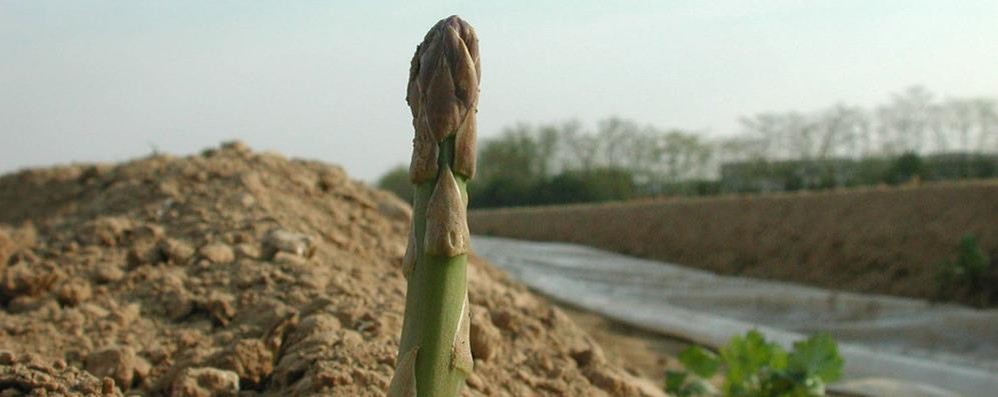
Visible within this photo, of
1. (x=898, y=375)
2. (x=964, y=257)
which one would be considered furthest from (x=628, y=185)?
(x=898, y=375)

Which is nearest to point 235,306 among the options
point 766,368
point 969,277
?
point 766,368

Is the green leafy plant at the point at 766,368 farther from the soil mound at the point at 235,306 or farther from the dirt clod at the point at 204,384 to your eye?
the dirt clod at the point at 204,384

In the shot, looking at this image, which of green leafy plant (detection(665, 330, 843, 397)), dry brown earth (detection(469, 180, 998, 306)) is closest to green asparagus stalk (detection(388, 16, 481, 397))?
green leafy plant (detection(665, 330, 843, 397))

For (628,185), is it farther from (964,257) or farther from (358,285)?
(358,285)

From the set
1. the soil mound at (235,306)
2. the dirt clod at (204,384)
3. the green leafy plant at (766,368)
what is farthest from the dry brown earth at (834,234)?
the dirt clod at (204,384)

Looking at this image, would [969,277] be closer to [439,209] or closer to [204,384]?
[204,384]

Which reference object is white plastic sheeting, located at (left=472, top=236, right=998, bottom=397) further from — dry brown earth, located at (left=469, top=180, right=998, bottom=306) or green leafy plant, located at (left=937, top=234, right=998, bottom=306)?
dry brown earth, located at (left=469, top=180, right=998, bottom=306)
